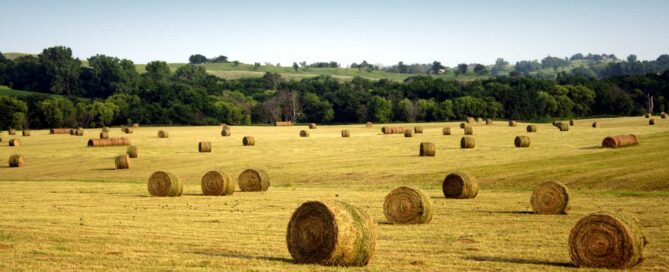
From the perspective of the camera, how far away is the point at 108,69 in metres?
173

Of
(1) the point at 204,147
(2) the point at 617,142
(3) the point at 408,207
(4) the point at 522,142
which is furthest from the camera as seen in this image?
(1) the point at 204,147

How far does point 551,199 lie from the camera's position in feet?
85.6

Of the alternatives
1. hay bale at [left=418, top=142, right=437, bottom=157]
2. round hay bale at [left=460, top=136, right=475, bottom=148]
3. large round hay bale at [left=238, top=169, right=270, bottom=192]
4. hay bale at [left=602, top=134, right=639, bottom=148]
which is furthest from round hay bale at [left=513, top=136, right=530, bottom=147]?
large round hay bale at [left=238, top=169, right=270, bottom=192]

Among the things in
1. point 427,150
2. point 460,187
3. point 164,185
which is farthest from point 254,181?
point 427,150

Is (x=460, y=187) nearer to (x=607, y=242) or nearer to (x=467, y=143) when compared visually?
(x=607, y=242)

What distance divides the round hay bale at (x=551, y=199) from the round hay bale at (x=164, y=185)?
15513mm

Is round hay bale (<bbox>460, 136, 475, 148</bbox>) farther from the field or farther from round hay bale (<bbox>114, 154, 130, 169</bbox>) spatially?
round hay bale (<bbox>114, 154, 130, 169</bbox>)

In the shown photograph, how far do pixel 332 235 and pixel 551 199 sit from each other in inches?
489

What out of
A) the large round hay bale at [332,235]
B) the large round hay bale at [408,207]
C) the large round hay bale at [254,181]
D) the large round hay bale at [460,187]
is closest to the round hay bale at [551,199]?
the large round hay bale at [408,207]

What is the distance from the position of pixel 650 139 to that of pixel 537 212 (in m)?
41.1

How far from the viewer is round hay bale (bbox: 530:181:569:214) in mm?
25922

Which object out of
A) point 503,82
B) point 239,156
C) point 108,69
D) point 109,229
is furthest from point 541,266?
point 108,69

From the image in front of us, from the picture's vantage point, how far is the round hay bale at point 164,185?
34531mm

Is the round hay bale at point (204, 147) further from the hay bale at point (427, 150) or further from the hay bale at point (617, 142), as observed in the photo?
the hay bale at point (617, 142)
